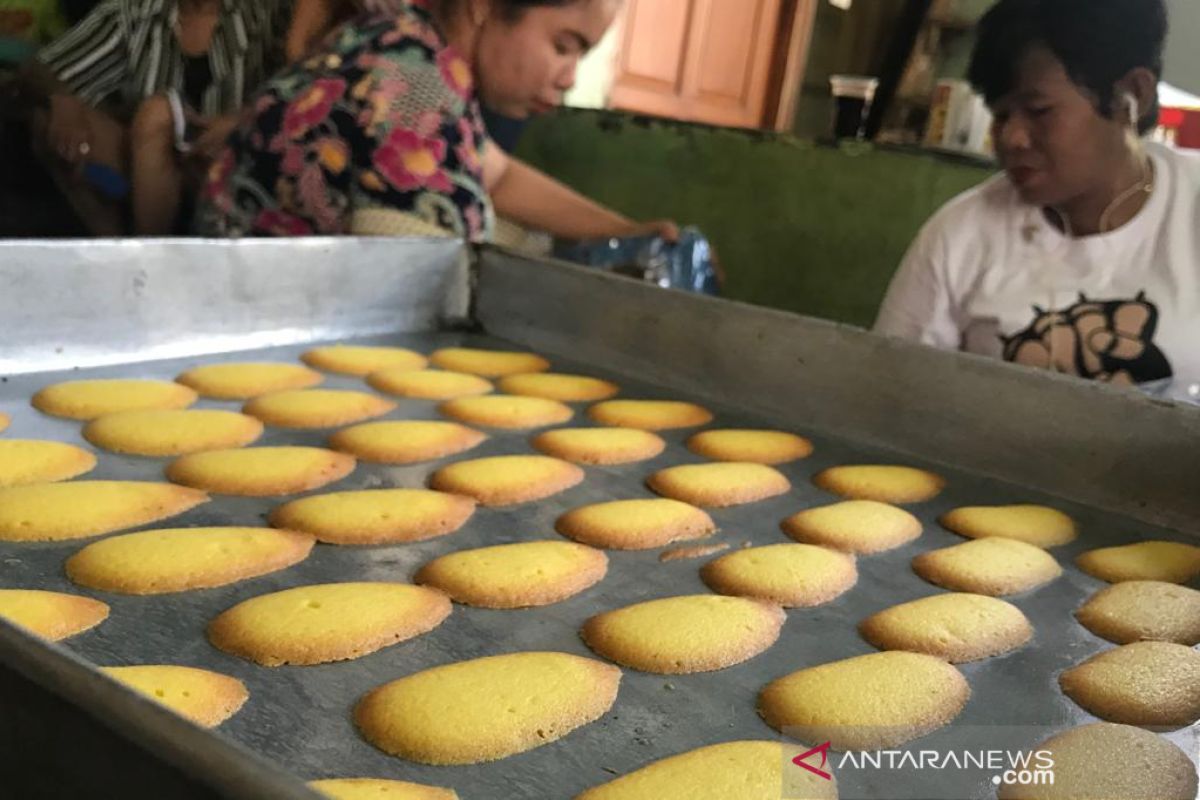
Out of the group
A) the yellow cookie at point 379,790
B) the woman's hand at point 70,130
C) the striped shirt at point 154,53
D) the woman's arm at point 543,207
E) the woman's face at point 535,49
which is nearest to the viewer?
the yellow cookie at point 379,790

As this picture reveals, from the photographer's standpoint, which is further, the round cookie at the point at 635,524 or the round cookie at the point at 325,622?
the round cookie at the point at 635,524

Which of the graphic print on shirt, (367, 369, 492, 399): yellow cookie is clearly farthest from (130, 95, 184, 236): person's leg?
the graphic print on shirt

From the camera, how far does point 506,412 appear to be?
1.22 meters

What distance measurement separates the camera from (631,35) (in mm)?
2863

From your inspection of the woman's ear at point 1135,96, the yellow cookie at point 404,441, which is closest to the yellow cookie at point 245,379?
the yellow cookie at point 404,441

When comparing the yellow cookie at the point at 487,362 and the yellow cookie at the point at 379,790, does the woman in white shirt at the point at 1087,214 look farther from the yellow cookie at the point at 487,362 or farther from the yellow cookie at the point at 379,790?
the yellow cookie at the point at 379,790

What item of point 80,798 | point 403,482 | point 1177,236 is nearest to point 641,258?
point 1177,236

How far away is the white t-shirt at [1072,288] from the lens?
1.47 m

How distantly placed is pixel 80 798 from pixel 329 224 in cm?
126

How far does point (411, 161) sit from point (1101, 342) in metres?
0.98

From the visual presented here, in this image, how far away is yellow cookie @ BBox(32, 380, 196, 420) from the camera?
1083mm

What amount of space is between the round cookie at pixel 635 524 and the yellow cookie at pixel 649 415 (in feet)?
0.81

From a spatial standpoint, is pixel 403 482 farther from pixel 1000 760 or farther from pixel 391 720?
pixel 1000 760

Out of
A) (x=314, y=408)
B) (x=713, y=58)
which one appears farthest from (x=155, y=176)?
(x=314, y=408)
